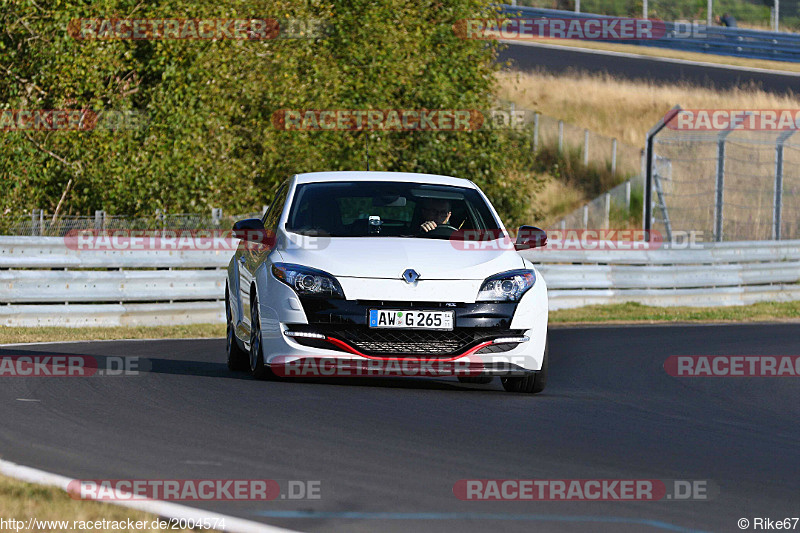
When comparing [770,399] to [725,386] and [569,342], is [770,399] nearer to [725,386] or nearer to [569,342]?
[725,386]

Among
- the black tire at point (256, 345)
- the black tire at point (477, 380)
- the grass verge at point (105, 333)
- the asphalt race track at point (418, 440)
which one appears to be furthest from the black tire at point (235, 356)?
the grass verge at point (105, 333)

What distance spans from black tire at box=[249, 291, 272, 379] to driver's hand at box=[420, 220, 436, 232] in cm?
130

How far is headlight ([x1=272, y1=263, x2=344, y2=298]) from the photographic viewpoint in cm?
929

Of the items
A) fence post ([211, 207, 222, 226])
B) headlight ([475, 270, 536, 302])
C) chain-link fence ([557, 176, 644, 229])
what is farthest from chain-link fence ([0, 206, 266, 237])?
chain-link fence ([557, 176, 644, 229])

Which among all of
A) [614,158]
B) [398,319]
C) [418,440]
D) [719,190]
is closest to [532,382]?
[398,319]


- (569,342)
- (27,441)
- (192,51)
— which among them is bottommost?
(569,342)

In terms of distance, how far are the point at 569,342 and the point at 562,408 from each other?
6654 mm

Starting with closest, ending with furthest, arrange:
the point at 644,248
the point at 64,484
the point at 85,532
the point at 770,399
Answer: the point at 85,532 → the point at 64,484 → the point at 770,399 → the point at 644,248

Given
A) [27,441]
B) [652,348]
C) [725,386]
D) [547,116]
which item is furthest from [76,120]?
[547,116]

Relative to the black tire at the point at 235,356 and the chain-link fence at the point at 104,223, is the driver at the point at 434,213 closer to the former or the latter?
the black tire at the point at 235,356

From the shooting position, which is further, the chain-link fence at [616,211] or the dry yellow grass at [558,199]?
the dry yellow grass at [558,199]

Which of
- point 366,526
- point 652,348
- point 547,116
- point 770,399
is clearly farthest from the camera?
point 547,116

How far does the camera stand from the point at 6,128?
22.6 m

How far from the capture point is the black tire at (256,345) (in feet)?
32.3
